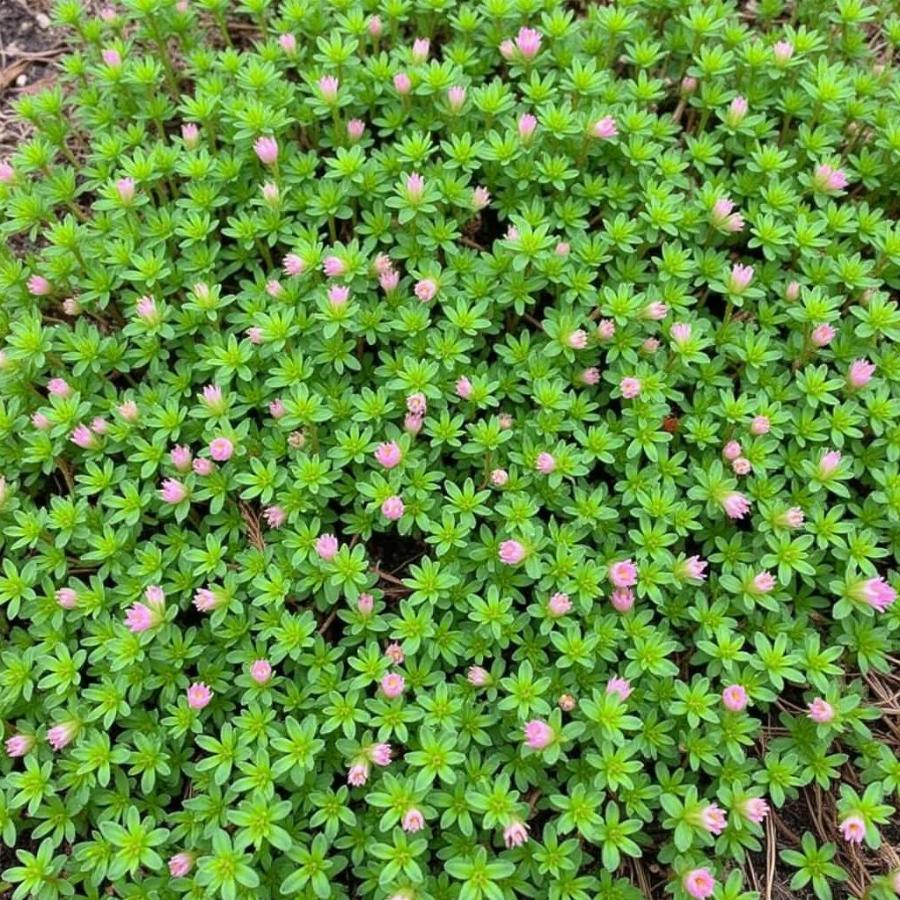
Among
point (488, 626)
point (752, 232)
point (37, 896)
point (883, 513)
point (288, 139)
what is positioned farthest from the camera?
point (288, 139)

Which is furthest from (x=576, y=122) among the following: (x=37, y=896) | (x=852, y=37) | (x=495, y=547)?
(x=37, y=896)

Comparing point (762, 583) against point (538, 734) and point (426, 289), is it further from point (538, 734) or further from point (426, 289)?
point (426, 289)

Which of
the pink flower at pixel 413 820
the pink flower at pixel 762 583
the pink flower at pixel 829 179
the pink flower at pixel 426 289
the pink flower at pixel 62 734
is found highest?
the pink flower at pixel 829 179

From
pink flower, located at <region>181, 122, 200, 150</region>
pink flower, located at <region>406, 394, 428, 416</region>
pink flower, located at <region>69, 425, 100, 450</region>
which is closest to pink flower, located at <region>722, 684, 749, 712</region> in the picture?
pink flower, located at <region>406, 394, 428, 416</region>

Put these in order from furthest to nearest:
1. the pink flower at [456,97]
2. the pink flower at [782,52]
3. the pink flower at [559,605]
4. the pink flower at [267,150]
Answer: the pink flower at [782,52]
the pink flower at [456,97]
the pink flower at [267,150]
the pink flower at [559,605]

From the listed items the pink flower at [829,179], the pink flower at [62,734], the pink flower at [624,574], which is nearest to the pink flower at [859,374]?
the pink flower at [829,179]

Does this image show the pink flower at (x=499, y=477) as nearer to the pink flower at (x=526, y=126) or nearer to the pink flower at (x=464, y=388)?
the pink flower at (x=464, y=388)

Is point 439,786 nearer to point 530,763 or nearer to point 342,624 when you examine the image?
point 530,763

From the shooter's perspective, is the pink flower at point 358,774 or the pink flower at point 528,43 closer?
the pink flower at point 358,774
